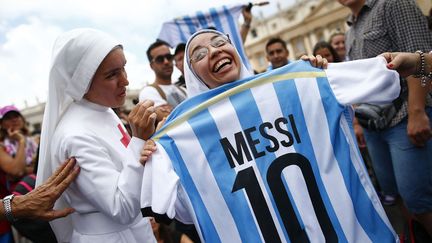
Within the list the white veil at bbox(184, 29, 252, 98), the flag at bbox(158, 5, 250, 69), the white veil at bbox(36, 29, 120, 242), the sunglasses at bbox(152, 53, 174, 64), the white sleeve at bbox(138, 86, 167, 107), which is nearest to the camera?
the white veil at bbox(36, 29, 120, 242)

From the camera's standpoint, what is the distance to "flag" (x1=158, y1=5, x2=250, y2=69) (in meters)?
4.46

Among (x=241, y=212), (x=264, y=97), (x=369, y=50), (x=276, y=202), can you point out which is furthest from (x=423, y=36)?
(x=241, y=212)

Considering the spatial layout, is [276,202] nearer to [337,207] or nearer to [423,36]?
[337,207]

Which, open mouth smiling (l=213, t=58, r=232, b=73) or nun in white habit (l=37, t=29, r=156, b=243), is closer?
nun in white habit (l=37, t=29, r=156, b=243)

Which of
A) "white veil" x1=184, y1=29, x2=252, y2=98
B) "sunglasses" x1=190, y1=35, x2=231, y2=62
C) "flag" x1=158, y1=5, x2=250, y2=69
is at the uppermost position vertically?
"flag" x1=158, y1=5, x2=250, y2=69

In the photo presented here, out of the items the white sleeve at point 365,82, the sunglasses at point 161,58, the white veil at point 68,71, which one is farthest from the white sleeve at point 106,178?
the sunglasses at point 161,58

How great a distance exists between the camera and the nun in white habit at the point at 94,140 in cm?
148

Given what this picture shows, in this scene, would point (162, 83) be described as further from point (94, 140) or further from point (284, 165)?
point (284, 165)

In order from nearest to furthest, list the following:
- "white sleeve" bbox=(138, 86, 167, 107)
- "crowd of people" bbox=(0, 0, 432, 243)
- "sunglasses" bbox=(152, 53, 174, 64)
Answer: "crowd of people" bbox=(0, 0, 432, 243) < "white sleeve" bbox=(138, 86, 167, 107) < "sunglasses" bbox=(152, 53, 174, 64)

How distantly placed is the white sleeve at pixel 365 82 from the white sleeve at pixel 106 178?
99 cm

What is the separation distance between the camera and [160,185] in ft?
4.69

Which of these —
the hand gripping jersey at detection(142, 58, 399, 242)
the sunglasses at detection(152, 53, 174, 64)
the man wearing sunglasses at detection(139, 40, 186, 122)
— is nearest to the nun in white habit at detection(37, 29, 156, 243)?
the hand gripping jersey at detection(142, 58, 399, 242)

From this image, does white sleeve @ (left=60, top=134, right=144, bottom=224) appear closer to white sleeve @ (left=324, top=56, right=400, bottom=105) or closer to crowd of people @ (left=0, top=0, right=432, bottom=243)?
crowd of people @ (left=0, top=0, right=432, bottom=243)

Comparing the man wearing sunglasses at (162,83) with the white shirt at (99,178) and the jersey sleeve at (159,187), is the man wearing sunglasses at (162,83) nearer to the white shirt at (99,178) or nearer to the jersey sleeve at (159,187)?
the white shirt at (99,178)
